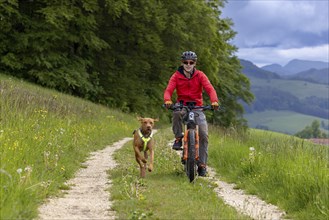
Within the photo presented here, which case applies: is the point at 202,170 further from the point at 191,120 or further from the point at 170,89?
the point at 170,89

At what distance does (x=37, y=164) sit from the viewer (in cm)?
859

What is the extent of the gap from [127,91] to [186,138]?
2606 cm

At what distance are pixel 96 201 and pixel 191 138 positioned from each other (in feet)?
9.40

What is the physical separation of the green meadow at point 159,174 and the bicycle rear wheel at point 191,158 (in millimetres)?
224

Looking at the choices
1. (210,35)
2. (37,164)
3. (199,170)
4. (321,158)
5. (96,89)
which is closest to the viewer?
(37,164)

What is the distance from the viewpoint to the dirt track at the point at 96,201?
6257 millimetres

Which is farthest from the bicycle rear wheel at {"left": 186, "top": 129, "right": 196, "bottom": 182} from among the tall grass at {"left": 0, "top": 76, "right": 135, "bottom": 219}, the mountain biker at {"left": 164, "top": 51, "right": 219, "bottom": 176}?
the tall grass at {"left": 0, "top": 76, "right": 135, "bottom": 219}

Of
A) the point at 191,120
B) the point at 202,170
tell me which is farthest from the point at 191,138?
the point at 202,170

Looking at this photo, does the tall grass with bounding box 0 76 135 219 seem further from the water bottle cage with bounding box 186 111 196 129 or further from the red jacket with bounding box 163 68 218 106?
the red jacket with bounding box 163 68 218 106

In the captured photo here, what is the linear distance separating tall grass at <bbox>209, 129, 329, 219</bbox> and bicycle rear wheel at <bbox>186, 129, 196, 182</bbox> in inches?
52.3

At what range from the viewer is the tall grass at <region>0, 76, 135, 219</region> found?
19.7ft

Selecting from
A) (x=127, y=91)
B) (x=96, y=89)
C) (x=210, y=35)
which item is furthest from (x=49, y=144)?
(x=210, y=35)

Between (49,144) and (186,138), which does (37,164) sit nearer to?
(49,144)

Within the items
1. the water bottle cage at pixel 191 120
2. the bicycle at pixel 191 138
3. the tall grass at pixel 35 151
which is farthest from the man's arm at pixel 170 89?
the tall grass at pixel 35 151
